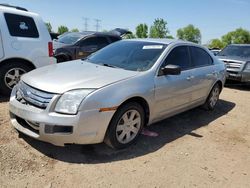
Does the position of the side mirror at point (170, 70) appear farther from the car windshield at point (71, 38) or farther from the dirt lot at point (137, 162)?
the car windshield at point (71, 38)

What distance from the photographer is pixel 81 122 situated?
3379 mm

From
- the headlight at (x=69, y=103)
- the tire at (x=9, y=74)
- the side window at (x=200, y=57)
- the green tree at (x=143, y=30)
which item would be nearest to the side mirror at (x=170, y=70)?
A: the side window at (x=200, y=57)

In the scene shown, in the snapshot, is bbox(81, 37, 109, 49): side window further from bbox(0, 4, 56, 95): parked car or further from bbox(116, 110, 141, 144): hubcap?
bbox(116, 110, 141, 144): hubcap

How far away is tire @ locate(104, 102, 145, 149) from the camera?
146 inches

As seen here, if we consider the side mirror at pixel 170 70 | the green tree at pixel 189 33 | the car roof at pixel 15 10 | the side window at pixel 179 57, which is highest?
the car roof at pixel 15 10

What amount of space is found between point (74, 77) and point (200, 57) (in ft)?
9.59

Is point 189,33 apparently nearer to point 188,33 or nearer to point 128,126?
point 188,33

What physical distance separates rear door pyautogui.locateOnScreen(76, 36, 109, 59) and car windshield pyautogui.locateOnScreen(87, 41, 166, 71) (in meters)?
4.61

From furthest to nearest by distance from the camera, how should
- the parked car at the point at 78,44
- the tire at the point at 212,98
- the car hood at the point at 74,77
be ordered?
the parked car at the point at 78,44, the tire at the point at 212,98, the car hood at the point at 74,77

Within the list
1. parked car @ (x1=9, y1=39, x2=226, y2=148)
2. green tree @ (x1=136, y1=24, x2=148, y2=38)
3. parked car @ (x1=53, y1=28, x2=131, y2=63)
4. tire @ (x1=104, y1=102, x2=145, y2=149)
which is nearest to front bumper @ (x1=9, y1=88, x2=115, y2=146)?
parked car @ (x1=9, y1=39, x2=226, y2=148)

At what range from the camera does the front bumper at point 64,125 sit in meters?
3.35

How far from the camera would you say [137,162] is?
145 inches

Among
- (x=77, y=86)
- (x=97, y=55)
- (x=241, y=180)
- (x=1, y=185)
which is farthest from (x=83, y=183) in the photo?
(x=97, y=55)

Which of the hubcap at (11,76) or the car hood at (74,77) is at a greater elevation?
the car hood at (74,77)
